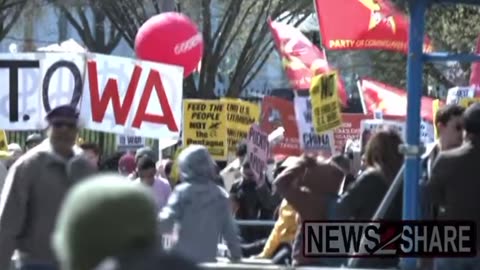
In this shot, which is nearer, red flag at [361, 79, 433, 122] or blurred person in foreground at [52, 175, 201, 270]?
blurred person in foreground at [52, 175, 201, 270]

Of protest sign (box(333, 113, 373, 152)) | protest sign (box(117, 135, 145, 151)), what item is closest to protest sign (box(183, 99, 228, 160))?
protest sign (box(333, 113, 373, 152))

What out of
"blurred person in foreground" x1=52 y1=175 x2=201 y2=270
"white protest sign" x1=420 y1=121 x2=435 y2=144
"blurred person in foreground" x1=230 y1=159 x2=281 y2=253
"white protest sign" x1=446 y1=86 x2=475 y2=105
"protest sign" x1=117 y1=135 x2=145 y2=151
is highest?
"white protest sign" x1=446 y1=86 x2=475 y2=105

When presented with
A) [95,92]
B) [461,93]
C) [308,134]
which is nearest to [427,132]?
[461,93]

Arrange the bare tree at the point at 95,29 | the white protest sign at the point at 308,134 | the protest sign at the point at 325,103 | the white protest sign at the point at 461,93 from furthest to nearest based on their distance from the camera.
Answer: the bare tree at the point at 95,29, the white protest sign at the point at 308,134, the white protest sign at the point at 461,93, the protest sign at the point at 325,103

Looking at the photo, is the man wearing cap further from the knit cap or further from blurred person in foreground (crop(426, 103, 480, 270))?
the knit cap

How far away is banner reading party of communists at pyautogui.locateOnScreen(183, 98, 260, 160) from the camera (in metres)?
18.1

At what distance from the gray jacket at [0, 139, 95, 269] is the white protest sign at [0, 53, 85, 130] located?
761 centimetres

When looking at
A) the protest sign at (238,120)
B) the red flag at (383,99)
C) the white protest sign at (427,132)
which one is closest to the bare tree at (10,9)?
the red flag at (383,99)

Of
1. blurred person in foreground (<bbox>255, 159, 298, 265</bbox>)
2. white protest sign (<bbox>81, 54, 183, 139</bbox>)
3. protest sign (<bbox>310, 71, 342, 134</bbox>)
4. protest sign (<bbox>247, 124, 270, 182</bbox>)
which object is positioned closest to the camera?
blurred person in foreground (<bbox>255, 159, 298, 265</bbox>)

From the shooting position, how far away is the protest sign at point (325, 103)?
16172 mm

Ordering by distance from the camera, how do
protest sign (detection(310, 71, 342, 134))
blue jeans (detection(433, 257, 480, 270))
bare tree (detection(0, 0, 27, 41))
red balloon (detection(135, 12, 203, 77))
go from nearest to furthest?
1. blue jeans (detection(433, 257, 480, 270))
2. protest sign (detection(310, 71, 342, 134))
3. red balloon (detection(135, 12, 203, 77))
4. bare tree (detection(0, 0, 27, 41))

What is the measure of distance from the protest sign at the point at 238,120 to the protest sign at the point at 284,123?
0.44 meters

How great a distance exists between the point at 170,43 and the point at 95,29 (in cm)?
2156

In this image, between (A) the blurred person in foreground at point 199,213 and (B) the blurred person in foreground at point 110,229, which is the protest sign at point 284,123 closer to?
(A) the blurred person in foreground at point 199,213
